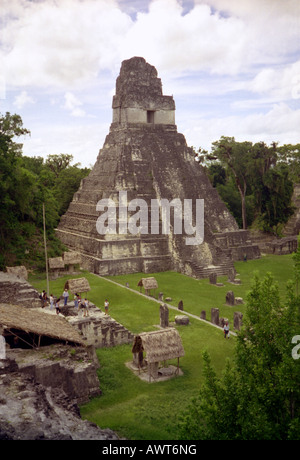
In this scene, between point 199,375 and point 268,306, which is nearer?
point 268,306

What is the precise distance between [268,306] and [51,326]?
23.8 ft

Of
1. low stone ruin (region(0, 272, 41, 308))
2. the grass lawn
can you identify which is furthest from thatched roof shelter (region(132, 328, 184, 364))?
low stone ruin (region(0, 272, 41, 308))

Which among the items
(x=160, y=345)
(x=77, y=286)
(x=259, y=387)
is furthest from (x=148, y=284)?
(x=259, y=387)

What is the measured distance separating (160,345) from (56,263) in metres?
13.7

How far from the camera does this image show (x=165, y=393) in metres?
12.0

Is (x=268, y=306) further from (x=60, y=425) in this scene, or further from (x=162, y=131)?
(x=162, y=131)

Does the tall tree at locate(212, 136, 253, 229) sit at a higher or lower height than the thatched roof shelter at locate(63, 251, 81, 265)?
higher

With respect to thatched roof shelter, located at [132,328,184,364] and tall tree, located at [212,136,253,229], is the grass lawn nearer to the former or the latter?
thatched roof shelter, located at [132,328,184,364]

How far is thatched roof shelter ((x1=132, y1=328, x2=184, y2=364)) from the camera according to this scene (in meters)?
12.6

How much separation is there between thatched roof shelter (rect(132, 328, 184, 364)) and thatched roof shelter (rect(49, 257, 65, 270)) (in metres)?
12.8
